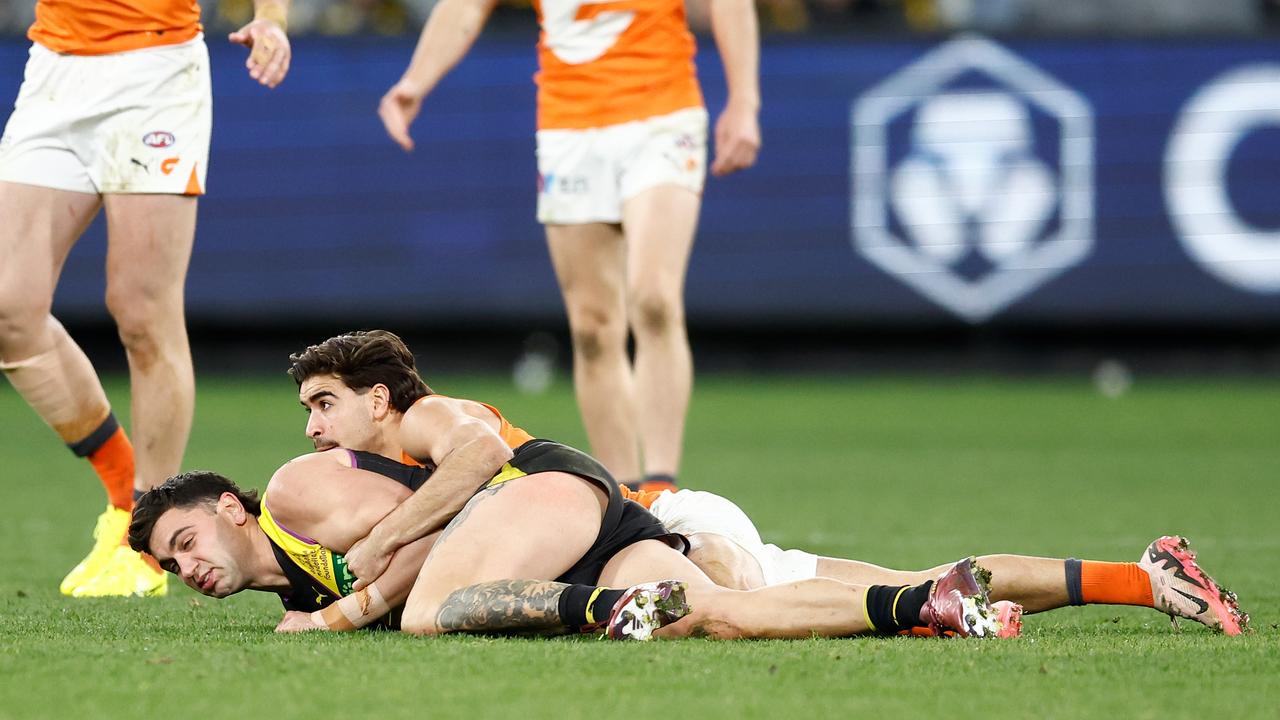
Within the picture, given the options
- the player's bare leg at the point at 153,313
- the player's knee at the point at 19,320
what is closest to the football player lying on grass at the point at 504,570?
the player's bare leg at the point at 153,313

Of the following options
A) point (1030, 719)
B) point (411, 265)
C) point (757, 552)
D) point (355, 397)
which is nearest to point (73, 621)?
point (355, 397)

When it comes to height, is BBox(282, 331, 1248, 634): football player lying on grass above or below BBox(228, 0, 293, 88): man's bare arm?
below

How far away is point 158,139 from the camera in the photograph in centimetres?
524

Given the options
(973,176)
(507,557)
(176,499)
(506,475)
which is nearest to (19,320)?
(176,499)

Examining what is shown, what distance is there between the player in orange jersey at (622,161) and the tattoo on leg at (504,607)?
2198 millimetres

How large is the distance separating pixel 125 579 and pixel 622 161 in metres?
2.24

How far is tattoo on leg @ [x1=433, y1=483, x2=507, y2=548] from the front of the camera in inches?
162

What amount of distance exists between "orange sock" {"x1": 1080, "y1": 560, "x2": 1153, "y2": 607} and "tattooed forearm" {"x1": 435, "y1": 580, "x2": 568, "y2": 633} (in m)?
1.22

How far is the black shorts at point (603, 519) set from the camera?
4.21m

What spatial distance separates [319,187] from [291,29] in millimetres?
1283

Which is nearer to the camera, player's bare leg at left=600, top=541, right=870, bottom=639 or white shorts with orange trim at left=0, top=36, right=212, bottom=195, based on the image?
player's bare leg at left=600, top=541, right=870, bottom=639

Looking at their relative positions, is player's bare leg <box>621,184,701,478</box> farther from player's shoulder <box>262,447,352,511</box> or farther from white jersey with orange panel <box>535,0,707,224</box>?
player's shoulder <box>262,447,352,511</box>

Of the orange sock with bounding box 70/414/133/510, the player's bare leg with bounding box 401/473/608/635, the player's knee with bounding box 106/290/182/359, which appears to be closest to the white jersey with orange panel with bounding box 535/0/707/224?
the player's knee with bounding box 106/290/182/359

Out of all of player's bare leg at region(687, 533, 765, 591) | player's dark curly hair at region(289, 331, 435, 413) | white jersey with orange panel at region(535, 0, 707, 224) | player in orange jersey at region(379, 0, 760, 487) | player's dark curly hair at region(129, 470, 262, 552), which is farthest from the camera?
white jersey with orange panel at region(535, 0, 707, 224)
